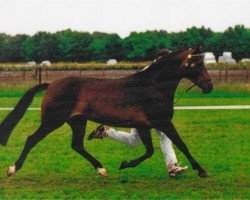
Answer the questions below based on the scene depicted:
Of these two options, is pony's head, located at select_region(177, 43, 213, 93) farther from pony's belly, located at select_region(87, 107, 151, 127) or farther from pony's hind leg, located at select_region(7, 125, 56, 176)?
pony's hind leg, located at select_region(7, 125, 56, 176)

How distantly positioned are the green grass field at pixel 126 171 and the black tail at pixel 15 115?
1.81 ft

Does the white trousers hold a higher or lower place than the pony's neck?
lower

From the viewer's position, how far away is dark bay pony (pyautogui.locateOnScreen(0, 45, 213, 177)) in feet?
21.6

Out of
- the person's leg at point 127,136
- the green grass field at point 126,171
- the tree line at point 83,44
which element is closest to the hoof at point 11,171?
the green grass field at point 126,171

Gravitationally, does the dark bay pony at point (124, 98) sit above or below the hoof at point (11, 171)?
above

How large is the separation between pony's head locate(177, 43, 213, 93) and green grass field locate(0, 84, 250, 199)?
114cm

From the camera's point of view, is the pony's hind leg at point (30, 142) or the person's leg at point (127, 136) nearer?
the pony's hind leg at point (30, 142)

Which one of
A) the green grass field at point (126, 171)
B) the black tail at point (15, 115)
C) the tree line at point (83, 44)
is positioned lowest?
the green grass field at point (126, 171)

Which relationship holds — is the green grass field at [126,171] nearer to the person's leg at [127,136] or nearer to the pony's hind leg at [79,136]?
the pony's hind leg at [79,136]

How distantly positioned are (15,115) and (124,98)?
132cm

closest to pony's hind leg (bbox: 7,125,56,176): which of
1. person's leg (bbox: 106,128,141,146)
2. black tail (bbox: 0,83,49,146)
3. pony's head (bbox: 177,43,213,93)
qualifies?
black tail (bbox: 0,83,49,146)

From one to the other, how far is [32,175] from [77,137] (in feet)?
2.93

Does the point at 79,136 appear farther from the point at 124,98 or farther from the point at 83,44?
the point at 83,44

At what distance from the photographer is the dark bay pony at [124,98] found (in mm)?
6574
